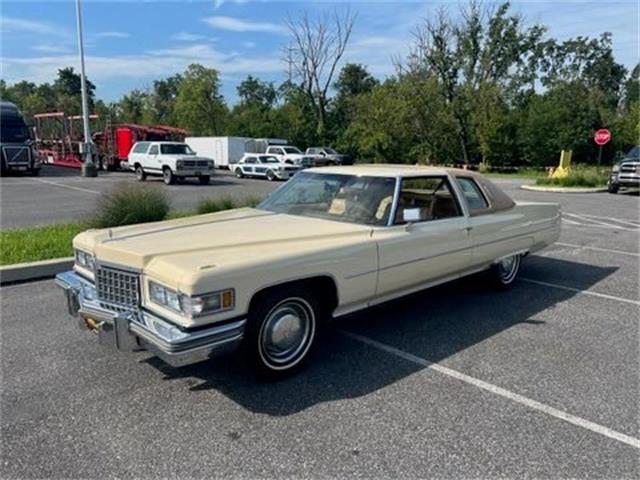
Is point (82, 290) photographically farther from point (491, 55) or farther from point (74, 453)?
point (491, 55)

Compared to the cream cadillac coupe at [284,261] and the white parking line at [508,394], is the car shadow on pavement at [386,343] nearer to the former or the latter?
the white parking line at [508,394]

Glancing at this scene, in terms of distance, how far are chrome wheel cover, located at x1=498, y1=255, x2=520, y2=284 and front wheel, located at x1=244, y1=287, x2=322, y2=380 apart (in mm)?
2923

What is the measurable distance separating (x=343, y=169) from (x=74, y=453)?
336cm

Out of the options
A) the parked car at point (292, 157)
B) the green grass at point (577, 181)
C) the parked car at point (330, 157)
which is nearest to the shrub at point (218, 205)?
the green grass at point (577, 181)

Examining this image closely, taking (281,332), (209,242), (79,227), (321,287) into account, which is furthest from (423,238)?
(79,227)

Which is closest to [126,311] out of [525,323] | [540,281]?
[525,323]

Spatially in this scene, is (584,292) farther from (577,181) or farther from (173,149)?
(173,149)

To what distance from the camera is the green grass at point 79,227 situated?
679cm

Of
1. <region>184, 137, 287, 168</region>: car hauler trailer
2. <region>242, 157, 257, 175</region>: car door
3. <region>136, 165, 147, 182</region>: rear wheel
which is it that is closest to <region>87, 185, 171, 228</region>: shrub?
<region>136, 165, 147, 182</region>: rear wheel

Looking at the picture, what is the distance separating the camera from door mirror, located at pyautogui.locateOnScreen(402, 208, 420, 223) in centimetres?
431

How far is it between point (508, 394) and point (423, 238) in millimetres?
1521

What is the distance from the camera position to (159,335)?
10.2 ft

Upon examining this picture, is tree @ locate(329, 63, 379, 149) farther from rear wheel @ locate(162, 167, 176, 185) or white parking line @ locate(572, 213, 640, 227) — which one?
white parking line @ locate(572, 213, 640, 227)

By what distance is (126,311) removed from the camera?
337 cm
